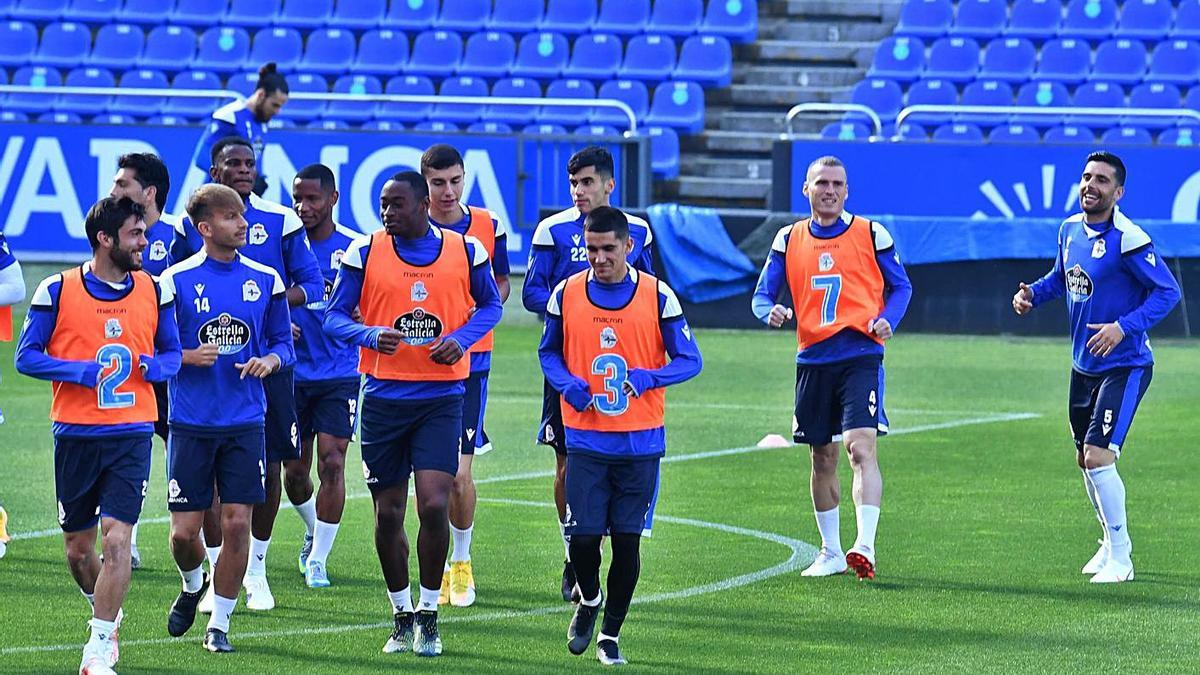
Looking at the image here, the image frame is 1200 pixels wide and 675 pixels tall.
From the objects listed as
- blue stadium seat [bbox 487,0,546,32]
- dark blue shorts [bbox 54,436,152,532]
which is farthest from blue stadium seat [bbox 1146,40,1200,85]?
dark blue shorts [bbox 54,436,152,532]

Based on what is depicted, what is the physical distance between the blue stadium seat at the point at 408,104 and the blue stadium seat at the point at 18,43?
4.98 metres

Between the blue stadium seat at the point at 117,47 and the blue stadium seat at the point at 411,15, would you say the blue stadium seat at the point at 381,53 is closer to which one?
the blue stadium seat at the point at 411,15

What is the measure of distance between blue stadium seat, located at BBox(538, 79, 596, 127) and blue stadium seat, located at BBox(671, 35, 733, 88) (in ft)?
3.89

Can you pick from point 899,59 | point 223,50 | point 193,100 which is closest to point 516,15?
point 223,50

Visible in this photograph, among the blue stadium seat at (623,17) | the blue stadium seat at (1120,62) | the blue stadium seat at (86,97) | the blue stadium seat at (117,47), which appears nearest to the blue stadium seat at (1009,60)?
the blue stadium seat at (1120,62)

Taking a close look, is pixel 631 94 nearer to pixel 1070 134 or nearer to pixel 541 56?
pixel 541 56

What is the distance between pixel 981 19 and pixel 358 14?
8.27m

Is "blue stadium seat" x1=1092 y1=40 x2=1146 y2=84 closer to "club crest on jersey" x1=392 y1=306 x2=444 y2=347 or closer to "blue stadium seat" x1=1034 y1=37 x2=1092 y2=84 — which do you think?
"blue stadium seat" x1=1034 y1=37 x2=1092 y2=84

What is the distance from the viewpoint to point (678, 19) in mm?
26094

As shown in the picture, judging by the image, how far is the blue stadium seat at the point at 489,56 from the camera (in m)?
25.7

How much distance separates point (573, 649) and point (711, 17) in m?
19.6

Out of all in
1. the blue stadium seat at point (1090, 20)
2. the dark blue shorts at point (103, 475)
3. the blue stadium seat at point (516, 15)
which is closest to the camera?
the dark blue shorts at point (103, 475)

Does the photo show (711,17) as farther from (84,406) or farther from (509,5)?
(84,406)

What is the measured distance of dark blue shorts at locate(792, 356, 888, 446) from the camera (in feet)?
30.2
